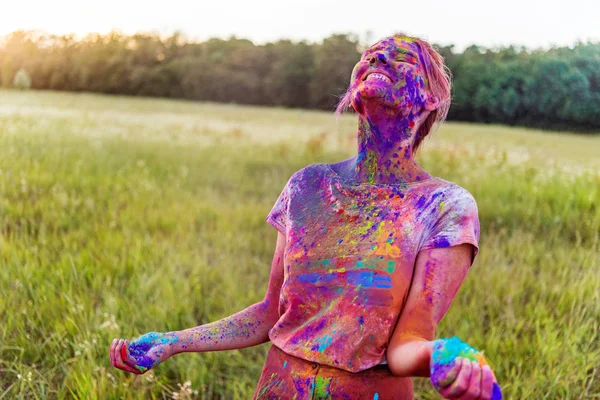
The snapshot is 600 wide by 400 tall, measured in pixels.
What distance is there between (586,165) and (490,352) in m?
4.75

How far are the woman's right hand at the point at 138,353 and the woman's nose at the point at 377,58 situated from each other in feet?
2.67

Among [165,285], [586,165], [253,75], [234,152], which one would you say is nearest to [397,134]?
[165,285]

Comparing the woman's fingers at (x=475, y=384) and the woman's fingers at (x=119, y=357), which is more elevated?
the woman's fingers at (x=475, y=384)

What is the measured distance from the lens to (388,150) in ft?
3.93

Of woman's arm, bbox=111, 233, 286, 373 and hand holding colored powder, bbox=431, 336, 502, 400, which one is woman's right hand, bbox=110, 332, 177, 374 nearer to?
woman's arm, bbox=111, 233, 286, 373

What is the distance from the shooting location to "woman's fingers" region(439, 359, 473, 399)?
79cm

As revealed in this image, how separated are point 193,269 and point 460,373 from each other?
3.03 m

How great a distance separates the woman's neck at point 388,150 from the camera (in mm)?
1187

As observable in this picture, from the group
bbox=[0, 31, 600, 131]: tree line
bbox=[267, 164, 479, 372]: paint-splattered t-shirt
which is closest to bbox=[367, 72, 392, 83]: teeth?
bbox=[267, 164, 479, 372]: paint-splattered t-shirt

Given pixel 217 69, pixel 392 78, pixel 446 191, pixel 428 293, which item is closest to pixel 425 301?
pixel 428 293

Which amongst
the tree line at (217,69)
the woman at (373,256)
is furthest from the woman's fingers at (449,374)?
the tree line at (217,69)

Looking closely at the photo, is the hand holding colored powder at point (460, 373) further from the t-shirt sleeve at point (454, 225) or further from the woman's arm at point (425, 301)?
the t-shirt sleeve at point (454, 225)

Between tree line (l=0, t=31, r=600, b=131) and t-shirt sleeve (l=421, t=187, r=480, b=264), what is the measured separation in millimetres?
7362

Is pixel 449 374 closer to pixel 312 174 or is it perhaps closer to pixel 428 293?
pixel 428 293
